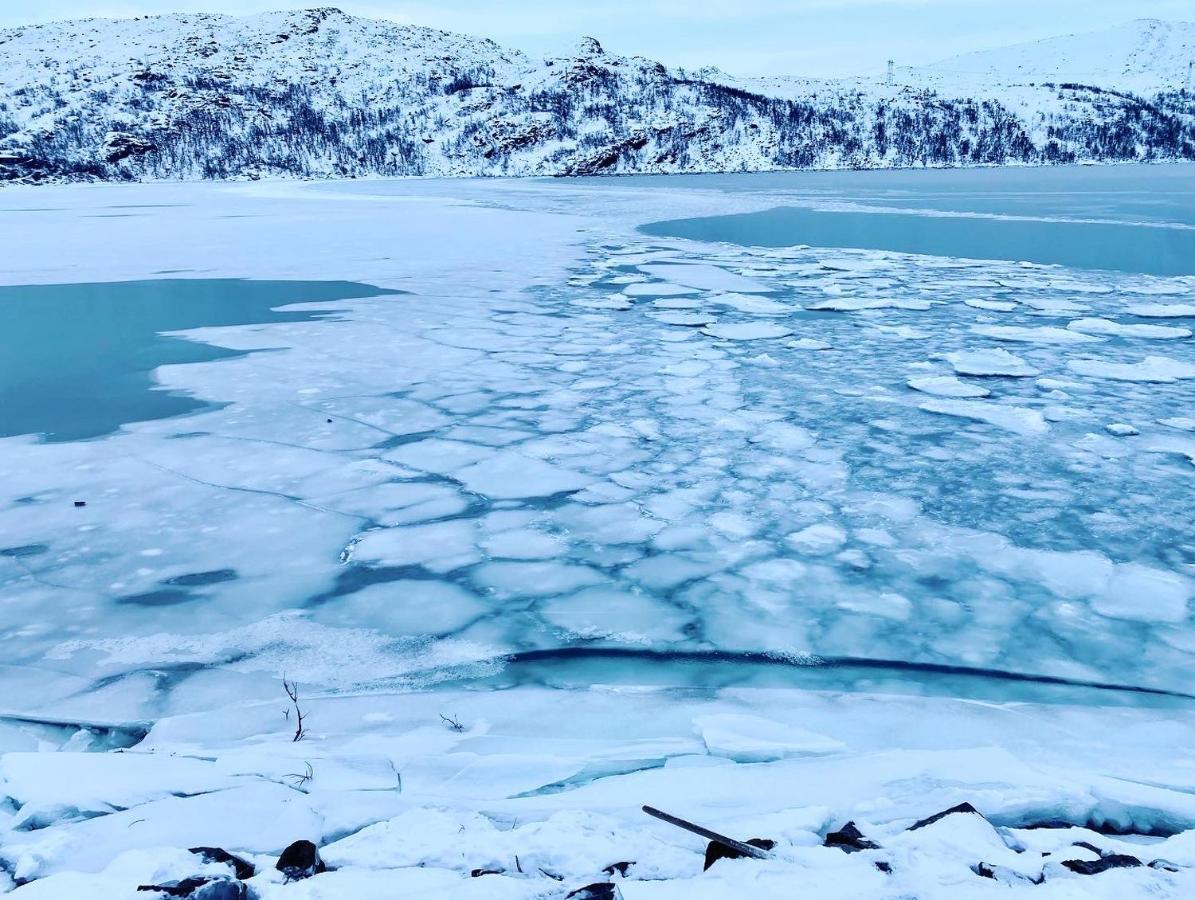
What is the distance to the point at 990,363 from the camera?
3543 millimetres

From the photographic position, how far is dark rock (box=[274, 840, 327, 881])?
1044mm

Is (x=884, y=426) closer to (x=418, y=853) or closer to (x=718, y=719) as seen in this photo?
(x=718, y=719)

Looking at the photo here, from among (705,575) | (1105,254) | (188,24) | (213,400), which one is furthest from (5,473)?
(188,24)

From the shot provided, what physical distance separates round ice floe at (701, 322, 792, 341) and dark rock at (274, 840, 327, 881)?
3319 mm

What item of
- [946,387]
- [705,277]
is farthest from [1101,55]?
[946,387]

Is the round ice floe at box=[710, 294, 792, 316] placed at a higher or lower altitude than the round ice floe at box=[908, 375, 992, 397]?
higher

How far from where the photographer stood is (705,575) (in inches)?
74.6

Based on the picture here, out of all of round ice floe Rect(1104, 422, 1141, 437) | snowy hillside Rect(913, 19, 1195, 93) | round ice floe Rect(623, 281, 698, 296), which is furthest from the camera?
snowy hillside Rect(913, 19, 1195, 93)

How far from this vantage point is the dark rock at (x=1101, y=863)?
1.03 meters

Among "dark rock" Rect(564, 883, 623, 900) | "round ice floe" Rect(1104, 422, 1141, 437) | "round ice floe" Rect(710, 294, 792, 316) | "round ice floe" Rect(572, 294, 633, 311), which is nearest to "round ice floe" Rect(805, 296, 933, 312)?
"round ice floe" Rect(710, 294, 792, 316)

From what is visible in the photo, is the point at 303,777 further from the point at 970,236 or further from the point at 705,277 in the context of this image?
the point at 970,236

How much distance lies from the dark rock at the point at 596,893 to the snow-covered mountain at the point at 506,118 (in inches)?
1122

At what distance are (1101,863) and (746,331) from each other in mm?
3358

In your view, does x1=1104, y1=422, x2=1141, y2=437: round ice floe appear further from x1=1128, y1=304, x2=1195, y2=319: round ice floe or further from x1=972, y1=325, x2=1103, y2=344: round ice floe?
x1=1128, y1=304, x2=1195, y2=319: round ice floe
